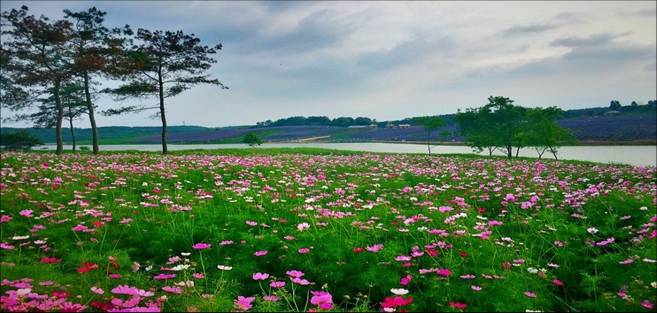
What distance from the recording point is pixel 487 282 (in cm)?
445

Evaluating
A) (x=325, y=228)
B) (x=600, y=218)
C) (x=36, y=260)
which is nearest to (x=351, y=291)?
(x=325, y=228)

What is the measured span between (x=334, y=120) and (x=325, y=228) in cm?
17185

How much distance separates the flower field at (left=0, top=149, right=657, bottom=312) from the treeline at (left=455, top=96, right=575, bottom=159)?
30806 mm

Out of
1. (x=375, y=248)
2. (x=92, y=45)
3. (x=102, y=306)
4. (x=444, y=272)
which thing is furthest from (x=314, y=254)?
(x=92, y=45)

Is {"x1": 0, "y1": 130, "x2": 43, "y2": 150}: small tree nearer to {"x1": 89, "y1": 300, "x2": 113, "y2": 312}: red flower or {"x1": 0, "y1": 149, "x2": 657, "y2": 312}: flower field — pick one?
{"x1": 0, "y1": 149, "x2": 657, "y2": 312}: flower field

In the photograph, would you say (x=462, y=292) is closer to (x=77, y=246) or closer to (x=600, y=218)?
(x=600, y=218)

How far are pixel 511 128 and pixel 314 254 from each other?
4604cm

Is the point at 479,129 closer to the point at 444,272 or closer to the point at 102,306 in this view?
the point at 444,272

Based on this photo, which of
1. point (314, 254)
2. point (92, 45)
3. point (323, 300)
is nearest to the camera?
point (323, 300)

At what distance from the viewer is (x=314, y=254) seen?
18.7ft

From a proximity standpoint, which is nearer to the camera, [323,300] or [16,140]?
[323,300]

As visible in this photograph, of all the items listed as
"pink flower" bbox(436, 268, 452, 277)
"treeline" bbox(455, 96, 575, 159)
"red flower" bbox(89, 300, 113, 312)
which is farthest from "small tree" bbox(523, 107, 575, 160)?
"red flower" bbox(89, 300, 113, 312)

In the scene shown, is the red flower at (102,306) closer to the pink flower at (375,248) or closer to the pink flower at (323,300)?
the pink flower at (323,300)

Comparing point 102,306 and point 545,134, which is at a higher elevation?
point 545,134
